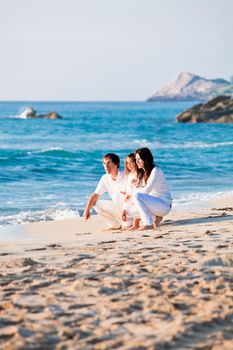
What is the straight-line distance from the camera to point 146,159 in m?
9.46

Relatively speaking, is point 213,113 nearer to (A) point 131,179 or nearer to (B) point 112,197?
→ (B) point 112,197

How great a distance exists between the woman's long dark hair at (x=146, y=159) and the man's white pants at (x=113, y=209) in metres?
0.53

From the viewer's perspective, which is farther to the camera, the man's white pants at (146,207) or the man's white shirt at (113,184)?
the man's white shirt at (113,184)

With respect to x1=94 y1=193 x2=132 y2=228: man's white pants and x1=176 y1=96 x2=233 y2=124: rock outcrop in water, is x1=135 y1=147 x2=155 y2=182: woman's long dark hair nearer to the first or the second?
x1=94 y1=193 x2=132 y2=228: man's white pants

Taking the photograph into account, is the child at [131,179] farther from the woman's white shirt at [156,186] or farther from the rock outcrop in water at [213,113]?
the rock outcrop in water at [213,113]

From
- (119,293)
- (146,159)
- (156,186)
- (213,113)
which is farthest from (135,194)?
(213,113)

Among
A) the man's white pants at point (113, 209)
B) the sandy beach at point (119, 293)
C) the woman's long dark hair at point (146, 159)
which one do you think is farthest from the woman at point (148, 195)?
the sandy beach at point (119, 293)

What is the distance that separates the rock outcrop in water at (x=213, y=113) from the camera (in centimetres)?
7281

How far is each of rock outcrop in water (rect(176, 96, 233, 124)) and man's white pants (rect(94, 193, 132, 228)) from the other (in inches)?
2484

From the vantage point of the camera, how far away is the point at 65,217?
1253cm

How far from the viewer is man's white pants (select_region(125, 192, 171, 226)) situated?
948 cm

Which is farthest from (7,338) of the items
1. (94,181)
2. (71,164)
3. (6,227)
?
(71,164)

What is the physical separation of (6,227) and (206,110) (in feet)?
216

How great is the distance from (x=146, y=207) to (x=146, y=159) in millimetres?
630
